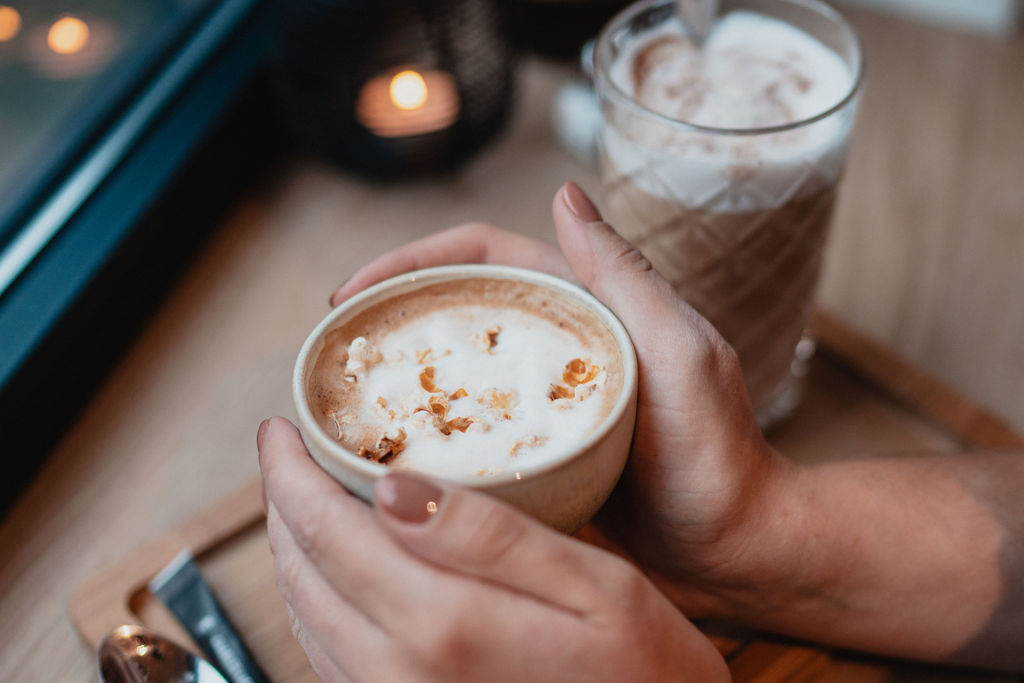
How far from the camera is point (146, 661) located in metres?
0.69

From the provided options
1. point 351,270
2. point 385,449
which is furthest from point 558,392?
point 351,270

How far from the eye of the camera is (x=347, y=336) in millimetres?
642

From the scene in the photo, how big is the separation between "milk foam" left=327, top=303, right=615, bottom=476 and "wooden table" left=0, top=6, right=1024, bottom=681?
14.5 inches

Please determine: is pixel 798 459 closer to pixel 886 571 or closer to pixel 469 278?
pixel 886 571

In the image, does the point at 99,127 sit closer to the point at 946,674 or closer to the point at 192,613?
the point at 192,613

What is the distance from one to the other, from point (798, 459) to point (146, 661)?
0.67m

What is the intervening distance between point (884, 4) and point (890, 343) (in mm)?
1005

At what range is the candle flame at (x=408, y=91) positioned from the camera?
3.91 feet

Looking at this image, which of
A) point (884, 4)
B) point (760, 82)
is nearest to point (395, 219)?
point (760, 82)

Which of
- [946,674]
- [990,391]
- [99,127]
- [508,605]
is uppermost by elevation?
[99,127]

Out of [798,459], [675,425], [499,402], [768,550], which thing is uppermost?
[499,402]

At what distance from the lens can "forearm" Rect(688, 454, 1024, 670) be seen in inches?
27.4

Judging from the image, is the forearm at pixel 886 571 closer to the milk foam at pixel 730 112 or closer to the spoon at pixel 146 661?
the milk foam at pixel 730 112

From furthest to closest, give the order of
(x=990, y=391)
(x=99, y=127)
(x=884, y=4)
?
(x=884, y=4) < (x=99, y=127) < (x=990, y=391)
